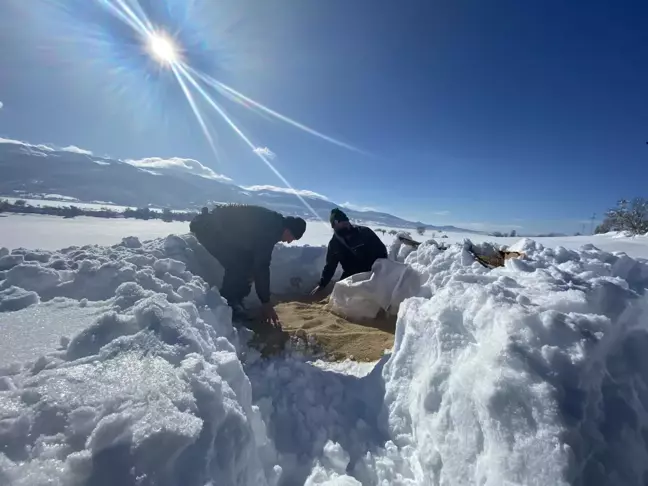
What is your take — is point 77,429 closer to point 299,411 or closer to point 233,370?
point 233,370

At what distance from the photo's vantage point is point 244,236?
12.8 feet

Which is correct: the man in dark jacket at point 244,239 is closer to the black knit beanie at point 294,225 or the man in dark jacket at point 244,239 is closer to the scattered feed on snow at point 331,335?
the black knit beanie at point 294,225

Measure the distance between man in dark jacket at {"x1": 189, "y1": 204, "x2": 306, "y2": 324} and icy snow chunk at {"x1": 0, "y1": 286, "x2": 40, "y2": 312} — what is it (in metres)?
1.97

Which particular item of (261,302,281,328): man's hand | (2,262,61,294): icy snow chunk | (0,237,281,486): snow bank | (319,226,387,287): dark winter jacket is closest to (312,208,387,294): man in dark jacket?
(319,226,387,287): dark winter jacket

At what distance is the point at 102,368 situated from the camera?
1446mm

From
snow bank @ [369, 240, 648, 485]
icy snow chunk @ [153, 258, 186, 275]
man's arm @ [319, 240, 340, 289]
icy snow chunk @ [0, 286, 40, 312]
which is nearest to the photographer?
snow bank @ [369, 240, 648, 485]

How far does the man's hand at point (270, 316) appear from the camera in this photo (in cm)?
365

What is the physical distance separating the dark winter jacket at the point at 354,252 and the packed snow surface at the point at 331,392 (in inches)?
101

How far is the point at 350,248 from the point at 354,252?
0.09m

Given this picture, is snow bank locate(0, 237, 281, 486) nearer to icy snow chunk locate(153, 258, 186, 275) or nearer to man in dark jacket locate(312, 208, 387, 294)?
icy snow chunk locate(153, 258, 186, 275)

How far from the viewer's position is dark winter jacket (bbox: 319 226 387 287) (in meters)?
5.34

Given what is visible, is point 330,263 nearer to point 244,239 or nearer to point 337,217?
point 337,217

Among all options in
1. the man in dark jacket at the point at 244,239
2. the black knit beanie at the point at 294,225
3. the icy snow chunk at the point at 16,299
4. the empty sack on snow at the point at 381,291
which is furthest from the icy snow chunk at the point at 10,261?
the empty sack on snow at the point at 381,291

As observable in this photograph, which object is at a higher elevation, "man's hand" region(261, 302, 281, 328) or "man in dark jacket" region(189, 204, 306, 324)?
"man in dark jacket" region(189, 204, 306, 324)
